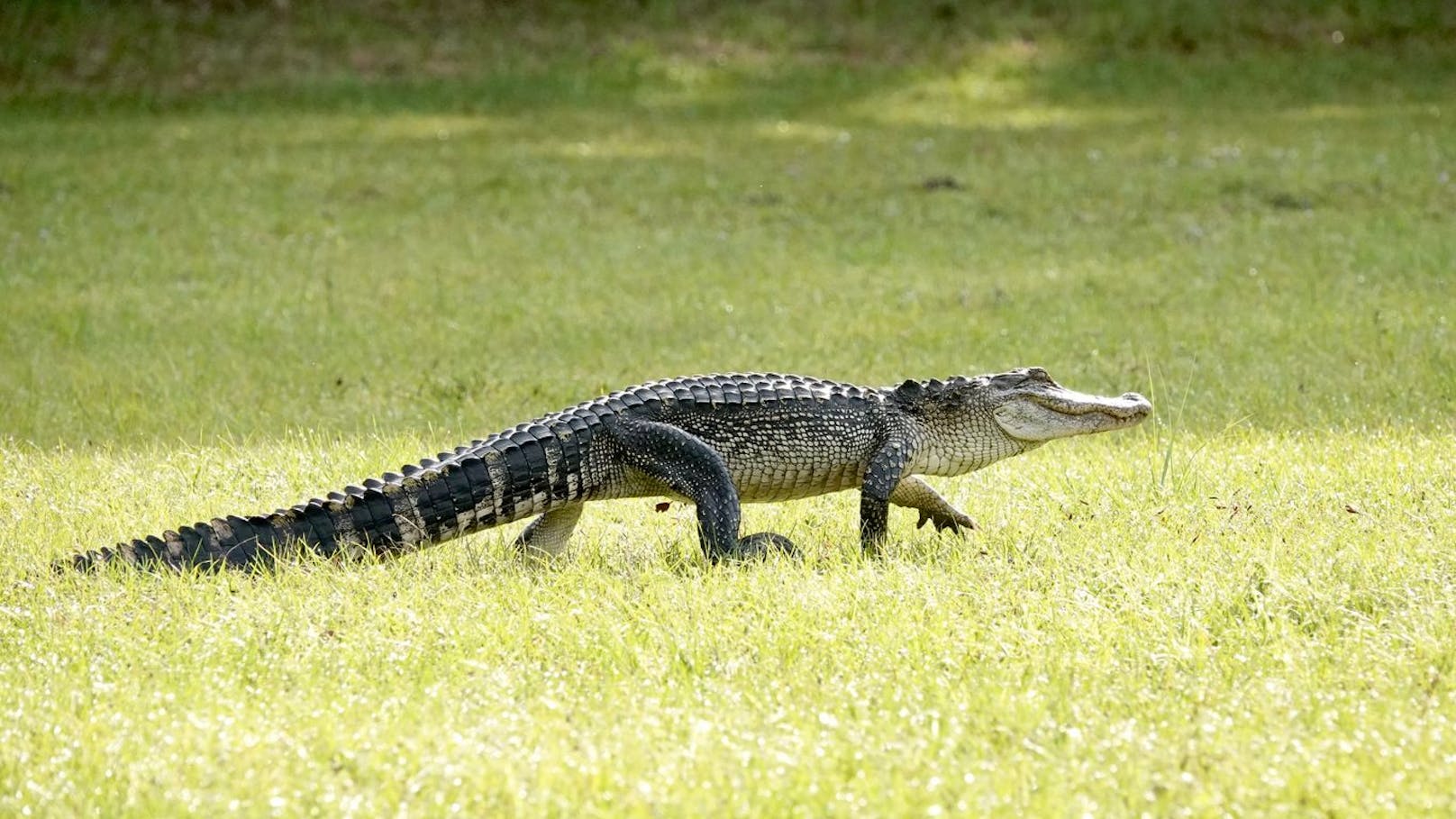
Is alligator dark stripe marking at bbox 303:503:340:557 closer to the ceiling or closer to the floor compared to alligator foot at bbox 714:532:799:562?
closer to the ceiling

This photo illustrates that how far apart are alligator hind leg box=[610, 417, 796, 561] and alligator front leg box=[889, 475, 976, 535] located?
613mm

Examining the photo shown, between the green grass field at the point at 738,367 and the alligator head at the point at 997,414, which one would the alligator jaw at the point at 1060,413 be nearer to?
the alligator head at the point at 997,414

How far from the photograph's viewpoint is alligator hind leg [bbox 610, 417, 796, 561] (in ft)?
19.8

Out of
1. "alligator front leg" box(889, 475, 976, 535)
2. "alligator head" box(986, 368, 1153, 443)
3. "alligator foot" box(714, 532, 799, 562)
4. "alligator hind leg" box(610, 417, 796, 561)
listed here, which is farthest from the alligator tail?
"alligator head" box(986, 368, 1153, 443)

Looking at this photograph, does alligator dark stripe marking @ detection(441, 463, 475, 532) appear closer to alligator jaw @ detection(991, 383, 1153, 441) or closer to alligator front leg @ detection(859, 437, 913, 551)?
alligator front leg @ detection(859, 437, 913, 551)

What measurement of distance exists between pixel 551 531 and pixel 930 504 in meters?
1.49

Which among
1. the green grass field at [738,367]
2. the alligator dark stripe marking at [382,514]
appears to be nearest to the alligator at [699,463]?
the alligator dark stripe marking at [382,514]

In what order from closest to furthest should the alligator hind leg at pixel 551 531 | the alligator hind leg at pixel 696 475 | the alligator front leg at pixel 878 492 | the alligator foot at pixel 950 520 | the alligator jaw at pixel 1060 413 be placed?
the alligator hind leg at pixel 696 475, the alligator front leg at pixel 878 492, the alligator hind leg at pixel 551 531, the alligator foot at pixel 950 520, the alligator jaw at pixel 1060 413

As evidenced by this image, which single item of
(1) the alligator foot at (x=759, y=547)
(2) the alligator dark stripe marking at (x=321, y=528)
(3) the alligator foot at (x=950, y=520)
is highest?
(2) the alligator dark stripe marking at (x=321, y=528)

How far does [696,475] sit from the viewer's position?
20.1 feet

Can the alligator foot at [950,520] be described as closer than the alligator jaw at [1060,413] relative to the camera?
Yes

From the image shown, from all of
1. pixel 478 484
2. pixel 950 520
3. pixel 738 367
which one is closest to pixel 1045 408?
pixel 950 520

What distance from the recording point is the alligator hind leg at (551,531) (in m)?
6.42

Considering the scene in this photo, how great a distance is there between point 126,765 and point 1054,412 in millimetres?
3911
